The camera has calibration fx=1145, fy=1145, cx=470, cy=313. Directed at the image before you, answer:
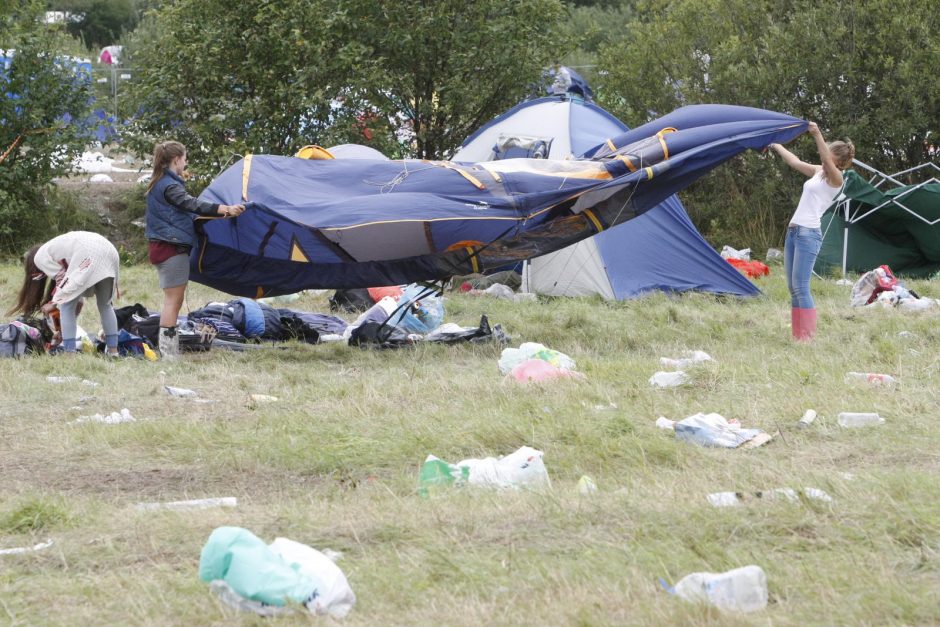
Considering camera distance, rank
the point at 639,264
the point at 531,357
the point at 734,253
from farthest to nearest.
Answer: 1. the point at 734,253
2. the point at 639,264
3. the point at 531,357

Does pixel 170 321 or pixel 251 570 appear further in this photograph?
pixel 170 321

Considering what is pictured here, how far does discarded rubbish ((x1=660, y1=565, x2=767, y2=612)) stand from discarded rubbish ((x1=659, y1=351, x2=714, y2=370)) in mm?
3531

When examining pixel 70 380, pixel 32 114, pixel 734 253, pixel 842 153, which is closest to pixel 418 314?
pixel 70 380

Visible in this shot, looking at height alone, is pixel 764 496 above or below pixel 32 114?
below

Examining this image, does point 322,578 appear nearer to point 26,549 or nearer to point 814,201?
point 26,549

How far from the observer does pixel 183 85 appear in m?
13.6

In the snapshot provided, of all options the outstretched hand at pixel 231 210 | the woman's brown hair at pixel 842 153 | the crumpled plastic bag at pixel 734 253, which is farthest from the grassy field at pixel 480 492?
the crumpled plastic bag at pixel 734 253

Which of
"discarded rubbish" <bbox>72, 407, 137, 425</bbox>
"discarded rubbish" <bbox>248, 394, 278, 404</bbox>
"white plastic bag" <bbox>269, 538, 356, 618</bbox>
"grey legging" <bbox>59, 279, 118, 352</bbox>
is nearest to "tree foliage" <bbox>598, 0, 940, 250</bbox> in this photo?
"grey legging" <bbox>59, 279, 118, 352</bbox>

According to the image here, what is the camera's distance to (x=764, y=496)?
12.7 ft

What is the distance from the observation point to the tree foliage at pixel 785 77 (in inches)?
514

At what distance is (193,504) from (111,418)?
1.74 metres

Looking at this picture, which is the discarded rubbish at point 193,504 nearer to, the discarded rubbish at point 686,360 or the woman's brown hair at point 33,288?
the discarded rubbish at point 686,360

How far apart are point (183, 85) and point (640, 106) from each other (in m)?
5.75

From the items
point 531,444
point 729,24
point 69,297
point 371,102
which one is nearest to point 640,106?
point 729,24
